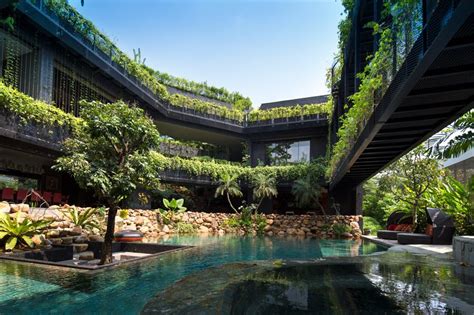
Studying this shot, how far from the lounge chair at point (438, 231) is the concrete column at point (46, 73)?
1568 centimetres

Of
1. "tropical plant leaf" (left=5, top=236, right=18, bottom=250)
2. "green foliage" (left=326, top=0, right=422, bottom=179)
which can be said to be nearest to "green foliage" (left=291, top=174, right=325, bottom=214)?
"green foliage" (left=326, top=0, right=422, bottom=179)

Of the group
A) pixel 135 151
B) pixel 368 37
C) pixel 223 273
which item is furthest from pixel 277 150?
pixel 223 273

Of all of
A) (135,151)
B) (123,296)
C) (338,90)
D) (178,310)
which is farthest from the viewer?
(338,90)

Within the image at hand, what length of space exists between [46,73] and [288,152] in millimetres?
18712

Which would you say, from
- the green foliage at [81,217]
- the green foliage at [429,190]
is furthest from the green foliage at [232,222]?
the green foliage at [81,217]

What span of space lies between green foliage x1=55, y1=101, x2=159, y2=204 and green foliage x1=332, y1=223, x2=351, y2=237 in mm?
15717

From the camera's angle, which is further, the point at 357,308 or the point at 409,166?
the point at 409,166

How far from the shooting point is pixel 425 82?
4668mm

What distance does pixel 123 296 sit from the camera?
5148 mm

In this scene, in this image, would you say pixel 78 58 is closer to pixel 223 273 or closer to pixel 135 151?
pixel 135 151

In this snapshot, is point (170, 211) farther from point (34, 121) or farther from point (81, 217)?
point (34, 121)

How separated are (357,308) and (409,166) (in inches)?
549

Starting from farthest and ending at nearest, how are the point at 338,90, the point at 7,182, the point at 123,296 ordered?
the point at 7,182, the point at 338,90, the point at 123,296

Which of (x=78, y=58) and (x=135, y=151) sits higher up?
(x=78, y=58)
